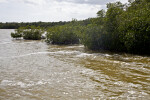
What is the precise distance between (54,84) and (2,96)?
2.41m

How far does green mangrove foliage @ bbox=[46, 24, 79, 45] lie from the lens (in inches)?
1136

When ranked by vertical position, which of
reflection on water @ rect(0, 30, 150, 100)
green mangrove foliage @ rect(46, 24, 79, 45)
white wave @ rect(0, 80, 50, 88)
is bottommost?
white wave @ rect(0, 80, 50, 88)

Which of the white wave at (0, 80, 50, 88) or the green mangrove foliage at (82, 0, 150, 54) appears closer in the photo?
A: the white wave at (0, 80, 50, 88)

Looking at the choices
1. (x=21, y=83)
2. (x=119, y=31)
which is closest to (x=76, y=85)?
(x=21, y=83)

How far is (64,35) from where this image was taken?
94.6ft

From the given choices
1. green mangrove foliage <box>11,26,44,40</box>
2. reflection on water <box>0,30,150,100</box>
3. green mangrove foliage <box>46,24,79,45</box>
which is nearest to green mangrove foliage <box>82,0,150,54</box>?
reflection on water <box>0,30,150,100</box>

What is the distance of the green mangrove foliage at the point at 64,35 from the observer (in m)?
28.9

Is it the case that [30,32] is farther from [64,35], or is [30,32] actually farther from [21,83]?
[21,83]

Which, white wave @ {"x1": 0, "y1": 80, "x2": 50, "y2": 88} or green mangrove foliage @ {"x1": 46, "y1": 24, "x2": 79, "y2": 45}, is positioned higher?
green mangrove foliage @ {"x1": 46, "y1": 24, "x2": 79, "y2": 45}

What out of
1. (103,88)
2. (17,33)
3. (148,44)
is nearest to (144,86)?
(103,88)

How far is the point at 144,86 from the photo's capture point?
24.7ft

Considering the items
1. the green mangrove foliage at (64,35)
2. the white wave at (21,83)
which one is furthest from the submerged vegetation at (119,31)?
the white wave at (21,83)

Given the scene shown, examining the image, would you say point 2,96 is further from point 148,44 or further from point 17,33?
point 17,33

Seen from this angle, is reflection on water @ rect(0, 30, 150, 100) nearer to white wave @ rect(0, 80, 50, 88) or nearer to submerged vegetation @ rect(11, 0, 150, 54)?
white wave @ rect(0, 80, 50, 88)
